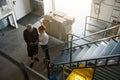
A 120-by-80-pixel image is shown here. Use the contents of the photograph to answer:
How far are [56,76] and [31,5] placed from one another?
13.3ft

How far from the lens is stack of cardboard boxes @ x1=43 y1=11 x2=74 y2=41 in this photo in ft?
20.5

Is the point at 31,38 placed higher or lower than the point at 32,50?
higher

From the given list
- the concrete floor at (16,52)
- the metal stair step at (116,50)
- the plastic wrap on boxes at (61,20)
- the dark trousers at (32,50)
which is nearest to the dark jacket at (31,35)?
the dark trousers at (32,50)

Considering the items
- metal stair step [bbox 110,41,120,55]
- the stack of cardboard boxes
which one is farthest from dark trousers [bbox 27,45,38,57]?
metal stair step [bbox 110,41,120,55]

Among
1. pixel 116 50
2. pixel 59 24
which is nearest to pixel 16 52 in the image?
pixel 59 24

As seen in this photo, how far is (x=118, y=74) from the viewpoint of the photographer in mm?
3828

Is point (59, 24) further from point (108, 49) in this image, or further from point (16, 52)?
point (108, 49)

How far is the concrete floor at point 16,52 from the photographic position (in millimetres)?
5441

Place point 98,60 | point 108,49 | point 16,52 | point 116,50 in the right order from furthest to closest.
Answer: point 16,52
point 108,49
point 116,50
point 98,60

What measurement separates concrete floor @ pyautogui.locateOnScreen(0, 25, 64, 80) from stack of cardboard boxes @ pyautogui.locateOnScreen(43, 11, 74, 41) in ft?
0.90

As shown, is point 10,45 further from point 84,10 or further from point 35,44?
point 84,10

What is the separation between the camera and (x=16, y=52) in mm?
6223

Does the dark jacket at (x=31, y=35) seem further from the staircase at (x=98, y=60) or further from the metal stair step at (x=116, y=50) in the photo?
→ the metal stair step at (x=116, y=50)

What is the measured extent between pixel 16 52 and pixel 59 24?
1.81 metres
